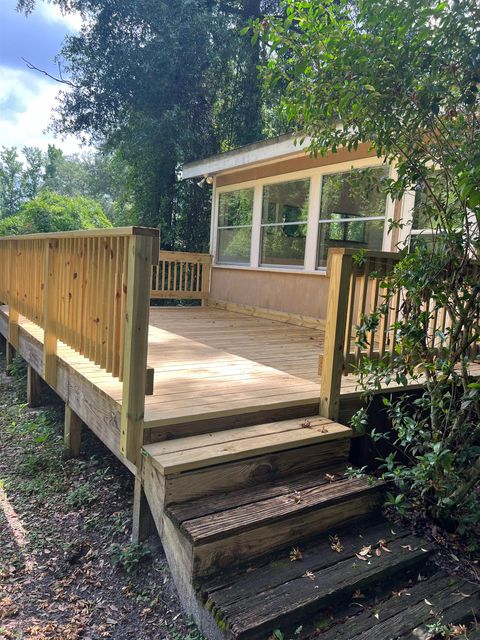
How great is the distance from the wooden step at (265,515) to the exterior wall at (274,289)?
12.5 ft

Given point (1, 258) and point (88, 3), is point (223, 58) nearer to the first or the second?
point (88, 3)

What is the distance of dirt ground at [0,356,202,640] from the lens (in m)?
1.89

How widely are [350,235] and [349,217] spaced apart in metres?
0.21

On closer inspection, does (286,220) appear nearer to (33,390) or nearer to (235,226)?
(235,226)

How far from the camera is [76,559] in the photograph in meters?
2.32

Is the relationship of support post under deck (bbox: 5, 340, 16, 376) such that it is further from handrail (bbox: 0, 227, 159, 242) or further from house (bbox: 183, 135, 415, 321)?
house (bbox: 183, 135, 415, 321)

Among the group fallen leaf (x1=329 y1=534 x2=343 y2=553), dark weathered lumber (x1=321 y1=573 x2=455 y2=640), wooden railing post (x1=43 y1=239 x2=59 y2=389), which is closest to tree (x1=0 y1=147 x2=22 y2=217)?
wooden railing post (x1=43 y1=239 x2=59 y2=389)

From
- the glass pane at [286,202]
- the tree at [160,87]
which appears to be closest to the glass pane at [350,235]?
the glass pane at [286,202]

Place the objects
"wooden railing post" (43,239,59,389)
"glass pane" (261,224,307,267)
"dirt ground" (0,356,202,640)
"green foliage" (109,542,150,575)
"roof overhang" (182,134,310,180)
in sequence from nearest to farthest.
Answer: "dirt ground" (0,356,202,640), "green foliage" (109,542,150,575), "wooden railing post" (43,239,59,389), "roof overhang" (182,134,310,180), "glass pane" (261,224,307,267)

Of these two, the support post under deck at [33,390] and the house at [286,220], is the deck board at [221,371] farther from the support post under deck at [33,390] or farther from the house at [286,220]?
the house at [286,220]

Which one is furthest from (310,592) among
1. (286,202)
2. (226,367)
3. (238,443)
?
(286,202)

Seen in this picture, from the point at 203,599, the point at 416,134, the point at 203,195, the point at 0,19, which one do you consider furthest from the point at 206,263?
the point at 0,19

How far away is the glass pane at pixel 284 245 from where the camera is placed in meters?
6.31

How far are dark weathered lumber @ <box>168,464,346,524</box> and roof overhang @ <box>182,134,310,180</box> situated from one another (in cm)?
363
